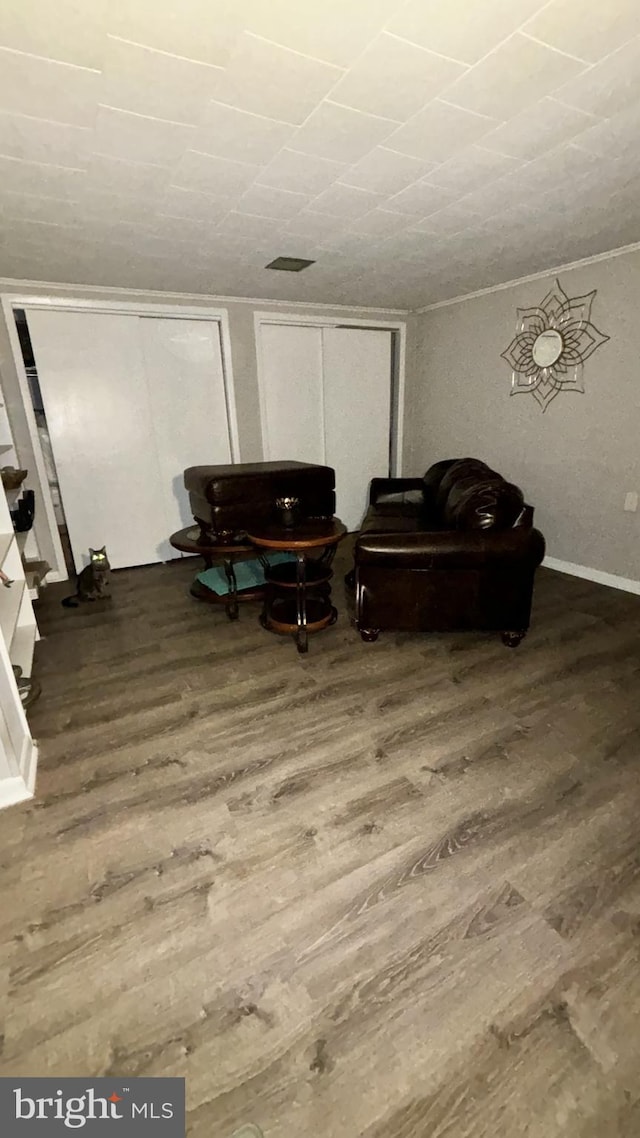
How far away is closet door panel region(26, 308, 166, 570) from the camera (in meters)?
3.39

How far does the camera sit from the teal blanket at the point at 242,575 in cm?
307

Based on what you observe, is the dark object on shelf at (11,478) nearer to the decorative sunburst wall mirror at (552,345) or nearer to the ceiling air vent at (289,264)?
the ceiling air vent at (289,264)

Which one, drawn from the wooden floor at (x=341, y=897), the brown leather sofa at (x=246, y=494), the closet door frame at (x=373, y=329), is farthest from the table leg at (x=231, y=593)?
the closet door frame at (x=373, y=329)

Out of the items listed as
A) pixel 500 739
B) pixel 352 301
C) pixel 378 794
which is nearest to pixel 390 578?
pixel 500 739

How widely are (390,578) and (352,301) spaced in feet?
9.72

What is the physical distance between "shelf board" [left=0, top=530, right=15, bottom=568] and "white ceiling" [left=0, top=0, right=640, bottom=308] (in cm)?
149

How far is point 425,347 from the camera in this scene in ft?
15.0

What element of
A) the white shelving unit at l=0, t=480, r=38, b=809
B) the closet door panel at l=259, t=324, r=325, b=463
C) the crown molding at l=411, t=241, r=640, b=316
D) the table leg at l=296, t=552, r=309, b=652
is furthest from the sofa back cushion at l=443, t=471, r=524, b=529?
the closet door panel at l=259, t=324, r=325, b=463

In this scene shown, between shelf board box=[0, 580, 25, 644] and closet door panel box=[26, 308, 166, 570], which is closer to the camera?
shelf board box=[0, 580, 25, 644]

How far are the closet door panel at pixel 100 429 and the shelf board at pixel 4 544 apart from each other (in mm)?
1434

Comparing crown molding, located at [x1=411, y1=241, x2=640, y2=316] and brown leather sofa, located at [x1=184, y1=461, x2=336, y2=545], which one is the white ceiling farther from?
brown leather sofa, located at [x1=184, y1=461, x2=336, y2=545]

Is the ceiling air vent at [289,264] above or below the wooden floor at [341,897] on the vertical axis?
above

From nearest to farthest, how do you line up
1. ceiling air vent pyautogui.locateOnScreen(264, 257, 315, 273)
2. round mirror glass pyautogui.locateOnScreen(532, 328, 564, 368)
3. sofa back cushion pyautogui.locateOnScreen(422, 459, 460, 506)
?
ceiling air vent pyautogui.locateOnScreen(264, 257, 315, 273) → round mirror glass pyautogui.locateOnScreen(532, 328, 564, 368) → sofa back cushion pyautogui.locateOnScreen(422, 459, 460, 506)

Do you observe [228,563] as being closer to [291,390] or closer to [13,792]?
[13,792]
